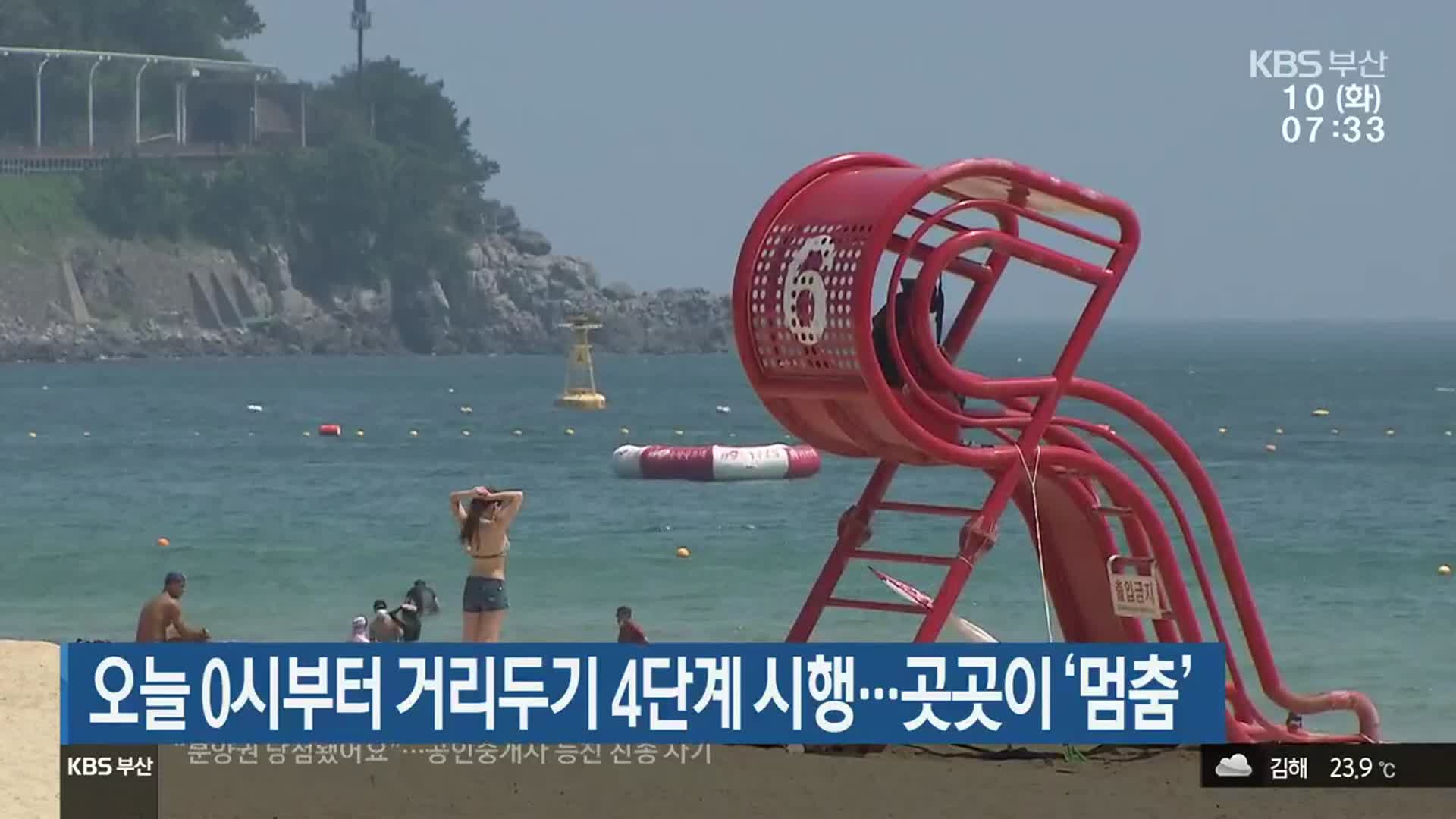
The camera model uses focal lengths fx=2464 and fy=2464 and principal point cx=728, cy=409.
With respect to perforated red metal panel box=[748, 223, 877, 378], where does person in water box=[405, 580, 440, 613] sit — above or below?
below

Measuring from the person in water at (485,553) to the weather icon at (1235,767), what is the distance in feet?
13.7

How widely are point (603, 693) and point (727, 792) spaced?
1.37m

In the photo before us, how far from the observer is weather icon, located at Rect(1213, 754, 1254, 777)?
10.6 metres

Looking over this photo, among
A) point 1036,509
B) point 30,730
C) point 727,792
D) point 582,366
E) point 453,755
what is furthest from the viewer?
point 582,366

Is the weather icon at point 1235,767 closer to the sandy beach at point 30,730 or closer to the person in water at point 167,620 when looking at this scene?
the sandy beach at point 30,730

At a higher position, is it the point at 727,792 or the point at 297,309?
the point at 297,309

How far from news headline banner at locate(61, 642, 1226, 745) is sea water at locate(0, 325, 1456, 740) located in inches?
442

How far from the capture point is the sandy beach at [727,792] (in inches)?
400

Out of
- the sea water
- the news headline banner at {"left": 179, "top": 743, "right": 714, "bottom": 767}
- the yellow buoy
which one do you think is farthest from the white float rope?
the yellow buoy

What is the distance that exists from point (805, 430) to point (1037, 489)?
4.17 feet

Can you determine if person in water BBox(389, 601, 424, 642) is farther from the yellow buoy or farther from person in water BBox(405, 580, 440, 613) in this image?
the yellow buoy

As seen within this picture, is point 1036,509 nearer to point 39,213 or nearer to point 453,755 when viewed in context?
point 453,755

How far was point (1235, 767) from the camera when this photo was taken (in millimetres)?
10688

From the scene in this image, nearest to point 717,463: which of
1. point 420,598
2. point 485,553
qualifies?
point 420,598
